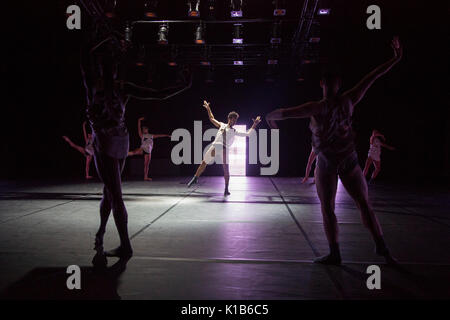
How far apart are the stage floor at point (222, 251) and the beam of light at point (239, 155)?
10.8 m

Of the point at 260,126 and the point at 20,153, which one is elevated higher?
the point at 260,126

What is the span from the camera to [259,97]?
1816cm

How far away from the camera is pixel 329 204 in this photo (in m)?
3.63

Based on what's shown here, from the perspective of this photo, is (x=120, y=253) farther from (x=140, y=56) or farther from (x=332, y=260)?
(x=140, y=56)

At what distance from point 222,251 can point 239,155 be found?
14.7 meters

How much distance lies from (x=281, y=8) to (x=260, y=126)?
28.6 ft

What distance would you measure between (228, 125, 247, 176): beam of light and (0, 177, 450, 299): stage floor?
424 inches

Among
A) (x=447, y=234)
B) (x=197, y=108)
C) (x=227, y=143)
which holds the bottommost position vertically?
(x=447, y=234)

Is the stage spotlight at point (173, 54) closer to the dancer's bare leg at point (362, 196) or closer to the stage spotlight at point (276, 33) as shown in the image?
the stage spotlight at point (276, 33)

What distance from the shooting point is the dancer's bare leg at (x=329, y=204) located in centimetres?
360

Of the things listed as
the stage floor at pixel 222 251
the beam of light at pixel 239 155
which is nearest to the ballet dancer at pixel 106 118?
the stage floor at pixel 222 251

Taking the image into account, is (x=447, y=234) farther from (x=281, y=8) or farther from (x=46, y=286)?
(x=281, y=8)

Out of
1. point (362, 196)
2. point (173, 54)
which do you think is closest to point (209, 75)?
point (173, 54)
